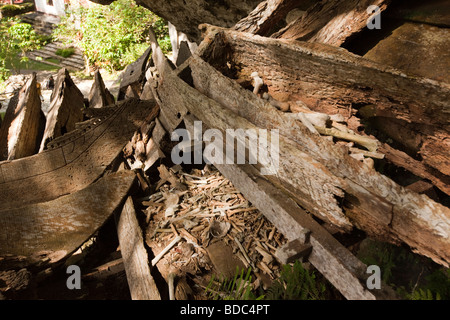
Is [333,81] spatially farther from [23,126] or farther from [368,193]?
[23,126]

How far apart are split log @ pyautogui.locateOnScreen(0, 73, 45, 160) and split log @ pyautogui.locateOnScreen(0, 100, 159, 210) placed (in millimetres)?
398

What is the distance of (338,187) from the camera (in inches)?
74.5

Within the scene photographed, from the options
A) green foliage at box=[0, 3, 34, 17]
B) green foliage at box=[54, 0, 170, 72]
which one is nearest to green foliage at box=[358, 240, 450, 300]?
green foliage at box=[54, 0, 170, 72]

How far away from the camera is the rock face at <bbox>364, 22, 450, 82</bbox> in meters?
2.57

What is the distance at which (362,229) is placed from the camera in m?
1.95

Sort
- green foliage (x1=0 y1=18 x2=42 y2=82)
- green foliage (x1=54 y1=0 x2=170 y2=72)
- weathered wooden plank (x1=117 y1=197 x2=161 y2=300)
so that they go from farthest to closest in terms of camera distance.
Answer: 1. green foliage (x1=0 y1=18 x2=42 y2=82)
2. green foliage (x1=54 y1=0 x2=170 y2=72)
3. weathered wooden plank (x1=117 y1=197 x2=161 y2=300)

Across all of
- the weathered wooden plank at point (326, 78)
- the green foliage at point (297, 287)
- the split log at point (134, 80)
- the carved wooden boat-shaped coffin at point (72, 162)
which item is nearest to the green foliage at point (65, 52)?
the split log at point (134, 80)

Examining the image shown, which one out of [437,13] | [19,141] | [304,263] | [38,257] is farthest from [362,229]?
[19,141]

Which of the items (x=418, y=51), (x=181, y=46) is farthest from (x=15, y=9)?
(x=418, y=51)

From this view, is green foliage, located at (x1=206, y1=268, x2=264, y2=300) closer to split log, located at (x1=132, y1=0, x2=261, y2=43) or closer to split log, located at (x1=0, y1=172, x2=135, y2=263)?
split log, located at (x1=0, y1=172, x2=135, y2=263)

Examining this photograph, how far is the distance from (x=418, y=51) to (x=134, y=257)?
2888mm

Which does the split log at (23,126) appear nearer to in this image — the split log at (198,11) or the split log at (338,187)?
the split log at (338,187)

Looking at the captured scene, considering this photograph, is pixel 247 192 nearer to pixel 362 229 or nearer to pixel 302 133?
pixel 302 133
